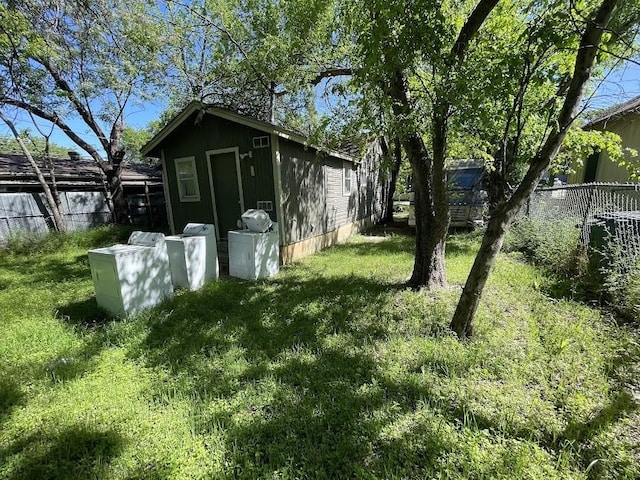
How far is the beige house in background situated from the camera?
848 cm

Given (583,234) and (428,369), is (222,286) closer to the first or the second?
(428,369)

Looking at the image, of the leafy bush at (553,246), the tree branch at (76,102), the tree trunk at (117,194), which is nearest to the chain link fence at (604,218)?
the leafy bush at (553,246)

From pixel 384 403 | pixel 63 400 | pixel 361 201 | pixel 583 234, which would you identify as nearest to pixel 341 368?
pixel 384 403

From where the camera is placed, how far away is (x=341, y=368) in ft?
8.86

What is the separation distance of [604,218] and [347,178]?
6683 millimetres

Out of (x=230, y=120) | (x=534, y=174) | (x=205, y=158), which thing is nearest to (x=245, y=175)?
(x=230, y=120)

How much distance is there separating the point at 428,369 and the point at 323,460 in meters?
1.24

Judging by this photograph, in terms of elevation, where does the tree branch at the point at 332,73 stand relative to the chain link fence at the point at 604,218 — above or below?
above

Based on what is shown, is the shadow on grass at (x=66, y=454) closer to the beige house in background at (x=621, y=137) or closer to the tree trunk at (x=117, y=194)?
the tree trunk at (x=117, y=194)

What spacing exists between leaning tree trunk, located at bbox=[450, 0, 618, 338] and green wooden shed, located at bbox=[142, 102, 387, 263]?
3506 mm

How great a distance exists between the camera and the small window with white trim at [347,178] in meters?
9.49

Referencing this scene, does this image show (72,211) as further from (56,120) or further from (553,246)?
(553,246)

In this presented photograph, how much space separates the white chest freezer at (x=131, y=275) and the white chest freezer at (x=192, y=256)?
0.47 metres

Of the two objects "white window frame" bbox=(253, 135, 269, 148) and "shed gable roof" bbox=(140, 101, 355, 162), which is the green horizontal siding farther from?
"shed gable roof" bbox=(140, 101, 355, 162)
